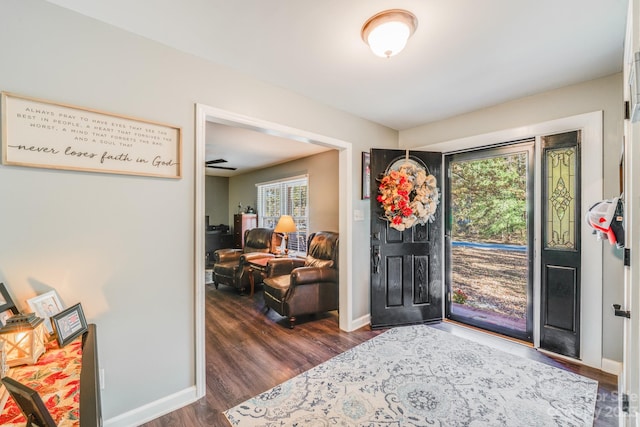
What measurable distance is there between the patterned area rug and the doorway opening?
29.0 inches

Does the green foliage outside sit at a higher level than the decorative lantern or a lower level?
higher

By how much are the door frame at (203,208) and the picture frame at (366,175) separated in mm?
201

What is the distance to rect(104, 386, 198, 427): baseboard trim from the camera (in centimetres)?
171

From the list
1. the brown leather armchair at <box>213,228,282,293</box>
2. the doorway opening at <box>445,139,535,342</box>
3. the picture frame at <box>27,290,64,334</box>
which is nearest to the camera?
the picture frame at <box>27,290,64,334</box>

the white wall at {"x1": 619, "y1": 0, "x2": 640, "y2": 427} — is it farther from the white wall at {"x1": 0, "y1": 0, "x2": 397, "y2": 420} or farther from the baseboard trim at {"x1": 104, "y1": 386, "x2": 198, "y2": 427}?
the baseboard trim at {"x1": 104, "y1": 386, "x2": 198, "y2": 427}

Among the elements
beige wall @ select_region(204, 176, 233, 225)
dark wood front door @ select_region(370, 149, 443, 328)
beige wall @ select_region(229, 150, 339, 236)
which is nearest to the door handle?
dark wood front door @ select_region(370, 149, 443, 328)

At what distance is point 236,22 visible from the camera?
167cm

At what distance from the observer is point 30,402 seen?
61 cm

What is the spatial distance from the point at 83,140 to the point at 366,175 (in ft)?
8.53

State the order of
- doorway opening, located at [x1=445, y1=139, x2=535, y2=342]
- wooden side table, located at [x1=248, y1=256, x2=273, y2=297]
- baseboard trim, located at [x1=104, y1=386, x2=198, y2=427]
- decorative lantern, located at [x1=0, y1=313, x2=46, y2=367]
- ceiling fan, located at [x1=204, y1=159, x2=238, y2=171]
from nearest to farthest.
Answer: decorative lantern, located at [x1=0, y1=313, x2=46, y2=367] → baseboard trim, located at [x1=104, y1=386, x2=198, y2=427] → doorway opening, located at [x1=445, y1=139, x2=535, y2=342] → wooden side table, located at [x1=248, y1=256, x2=273, y2=297] → ceiling fan, located at [x1=204, y1=159, x2=238, y2=171]

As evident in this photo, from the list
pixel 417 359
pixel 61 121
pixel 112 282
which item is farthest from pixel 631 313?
pixel 61 121

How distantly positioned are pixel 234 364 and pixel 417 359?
5.43ft

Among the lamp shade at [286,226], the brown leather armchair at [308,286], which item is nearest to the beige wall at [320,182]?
the lamp shade at [286,226]

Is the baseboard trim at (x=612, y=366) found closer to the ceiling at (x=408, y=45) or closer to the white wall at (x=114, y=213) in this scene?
the ceiling at (x=408, y=45)
